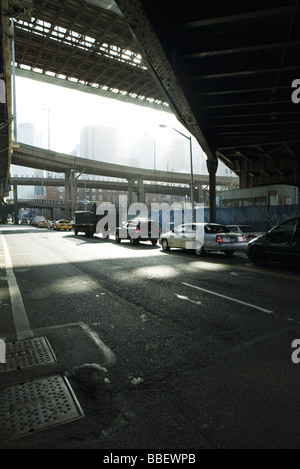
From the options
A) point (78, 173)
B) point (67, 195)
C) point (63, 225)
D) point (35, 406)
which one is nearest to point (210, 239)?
point (35, 406)

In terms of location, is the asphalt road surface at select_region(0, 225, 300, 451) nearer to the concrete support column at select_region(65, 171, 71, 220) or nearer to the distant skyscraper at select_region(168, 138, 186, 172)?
the concrete support column at select_region(65, 171, 71, 220)

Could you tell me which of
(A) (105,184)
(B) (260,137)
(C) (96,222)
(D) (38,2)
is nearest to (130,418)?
(B) (260,137)

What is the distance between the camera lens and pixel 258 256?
11828mm

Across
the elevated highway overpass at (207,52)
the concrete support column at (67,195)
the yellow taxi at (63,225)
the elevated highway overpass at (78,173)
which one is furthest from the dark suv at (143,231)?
the concrete support column at (67,195)

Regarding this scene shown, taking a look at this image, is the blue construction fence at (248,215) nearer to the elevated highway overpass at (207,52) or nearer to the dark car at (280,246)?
the elevated highway overpass at (207,52)

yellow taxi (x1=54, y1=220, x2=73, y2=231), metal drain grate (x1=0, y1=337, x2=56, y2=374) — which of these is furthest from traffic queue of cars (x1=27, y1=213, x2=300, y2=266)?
yellow taxi (x1=54, y1=220, x2=73, y2=231)

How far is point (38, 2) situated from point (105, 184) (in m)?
86.1

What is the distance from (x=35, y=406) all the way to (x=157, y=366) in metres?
1.43

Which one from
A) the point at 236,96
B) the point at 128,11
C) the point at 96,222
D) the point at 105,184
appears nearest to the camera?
the point at 128,11

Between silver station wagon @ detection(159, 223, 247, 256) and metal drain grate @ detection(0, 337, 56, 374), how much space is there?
10.5m

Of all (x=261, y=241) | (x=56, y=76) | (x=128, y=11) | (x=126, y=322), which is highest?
(x=56, y=76)

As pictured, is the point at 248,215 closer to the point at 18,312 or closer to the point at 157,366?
the point at 18,312

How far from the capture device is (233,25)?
941 cm

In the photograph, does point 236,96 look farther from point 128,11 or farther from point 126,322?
point 126,322
